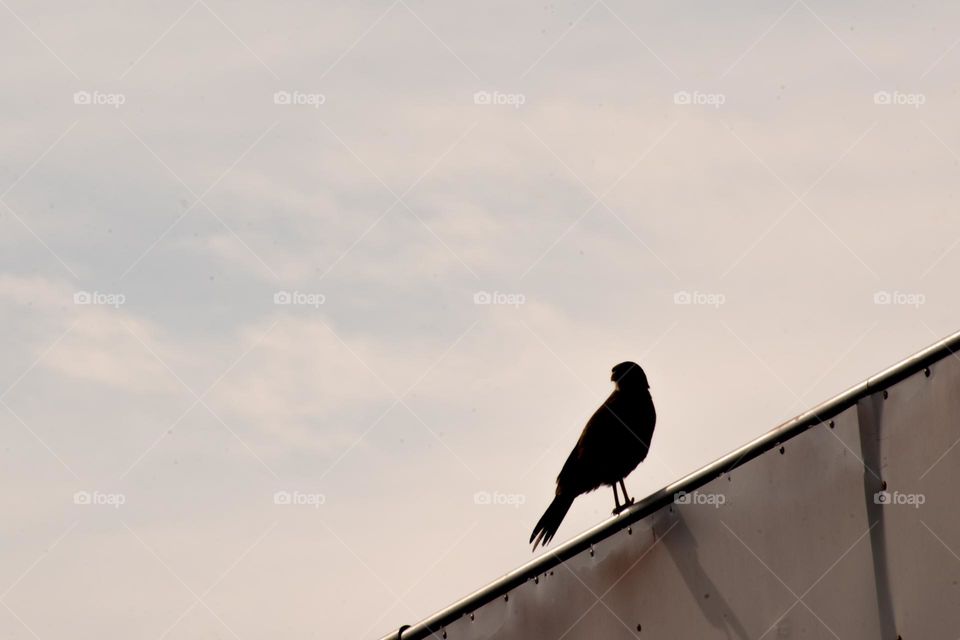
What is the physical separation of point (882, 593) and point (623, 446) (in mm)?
3060

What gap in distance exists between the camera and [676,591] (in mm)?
4199

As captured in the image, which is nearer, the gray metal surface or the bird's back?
the gray metal surface

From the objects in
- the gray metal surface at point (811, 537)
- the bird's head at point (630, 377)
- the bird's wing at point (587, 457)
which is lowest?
the gray metal surface at point (811, 537)

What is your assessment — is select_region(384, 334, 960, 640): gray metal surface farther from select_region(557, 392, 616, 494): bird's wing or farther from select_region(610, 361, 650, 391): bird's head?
select_region(610, 361, 650, 391): bird's head

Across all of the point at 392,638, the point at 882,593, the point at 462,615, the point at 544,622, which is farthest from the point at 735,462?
the point at 392,638

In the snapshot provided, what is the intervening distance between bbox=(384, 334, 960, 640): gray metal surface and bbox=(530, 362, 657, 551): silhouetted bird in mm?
1555

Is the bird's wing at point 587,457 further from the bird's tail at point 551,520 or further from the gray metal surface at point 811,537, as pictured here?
the gray metal surface at point 811,537

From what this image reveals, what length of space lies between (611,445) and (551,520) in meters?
0.65

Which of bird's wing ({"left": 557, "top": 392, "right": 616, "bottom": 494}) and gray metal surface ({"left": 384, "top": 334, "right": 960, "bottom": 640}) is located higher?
bird's wing ({"left": 557, "top": 392, "right": 616, "bottom": 494})

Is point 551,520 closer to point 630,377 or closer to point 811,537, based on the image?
point 630,377

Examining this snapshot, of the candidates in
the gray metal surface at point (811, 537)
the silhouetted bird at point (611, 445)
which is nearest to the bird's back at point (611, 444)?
the silhouetted bird at point (611, 445)

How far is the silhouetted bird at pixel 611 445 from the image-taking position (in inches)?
246

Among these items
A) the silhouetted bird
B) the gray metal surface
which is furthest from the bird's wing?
the gray metal surface

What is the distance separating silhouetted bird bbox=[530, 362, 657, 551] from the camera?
6.25 metres
